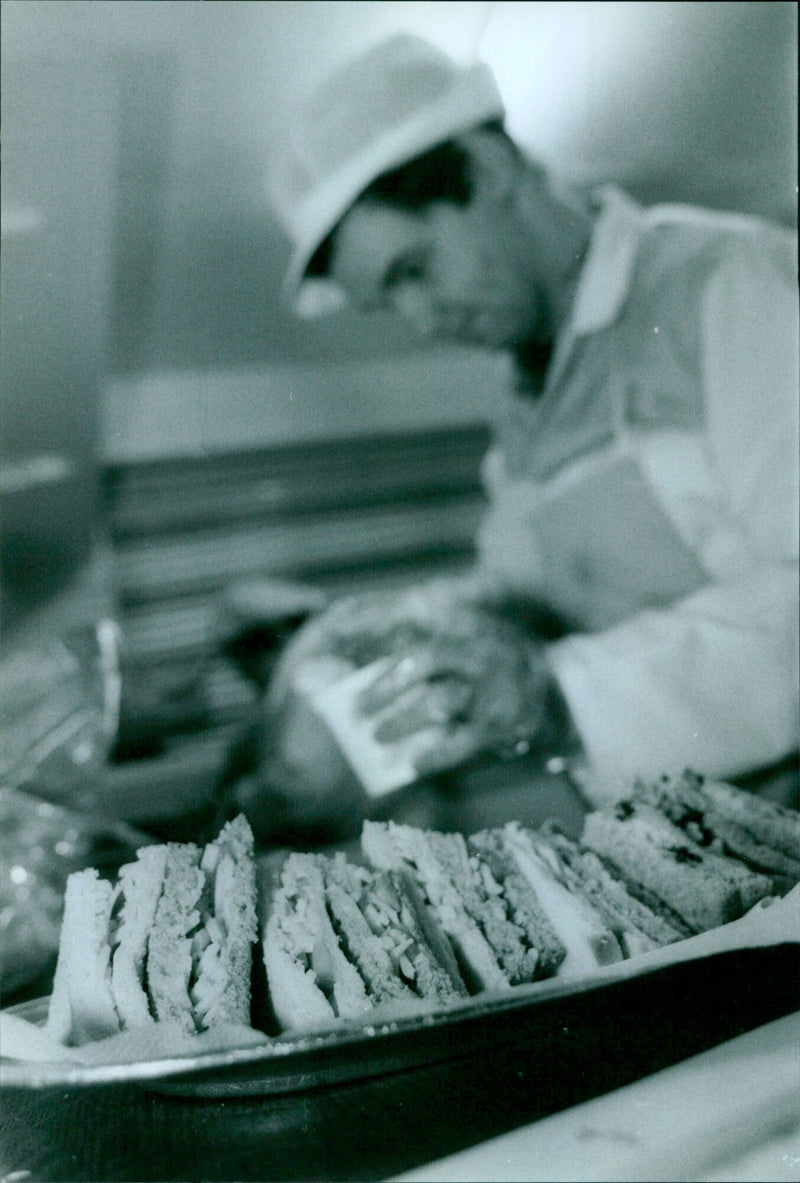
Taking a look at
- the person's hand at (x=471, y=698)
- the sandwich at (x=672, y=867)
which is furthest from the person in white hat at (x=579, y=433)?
the sandwich at (x=672, y=867)

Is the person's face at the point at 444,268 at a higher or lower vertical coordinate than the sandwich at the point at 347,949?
higher

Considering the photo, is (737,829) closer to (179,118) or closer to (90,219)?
(179,118)

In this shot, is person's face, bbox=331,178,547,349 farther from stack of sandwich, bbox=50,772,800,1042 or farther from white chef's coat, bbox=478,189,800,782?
stack of sandwich, bbox=50,772,800,1042

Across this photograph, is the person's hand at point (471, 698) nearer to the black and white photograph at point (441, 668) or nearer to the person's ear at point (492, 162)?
the black and white photograph at point (441, 668)

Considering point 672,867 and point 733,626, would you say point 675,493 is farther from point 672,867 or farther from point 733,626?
point 672,867

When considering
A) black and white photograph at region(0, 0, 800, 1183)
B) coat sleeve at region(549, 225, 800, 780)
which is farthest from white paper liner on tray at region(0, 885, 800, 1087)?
coat sleeve at region(549, 225, 800, 780)

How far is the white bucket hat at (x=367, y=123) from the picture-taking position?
104cm

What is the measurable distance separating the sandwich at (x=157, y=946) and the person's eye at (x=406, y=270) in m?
1.06

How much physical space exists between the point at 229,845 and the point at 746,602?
2.19 ft

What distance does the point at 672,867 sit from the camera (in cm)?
68

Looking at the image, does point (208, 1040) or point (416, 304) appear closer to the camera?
point (208, 1040)

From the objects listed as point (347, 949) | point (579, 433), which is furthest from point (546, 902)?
point (579, 433)

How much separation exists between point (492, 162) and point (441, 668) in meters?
0.83

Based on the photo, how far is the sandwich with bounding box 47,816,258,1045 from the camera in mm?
556
